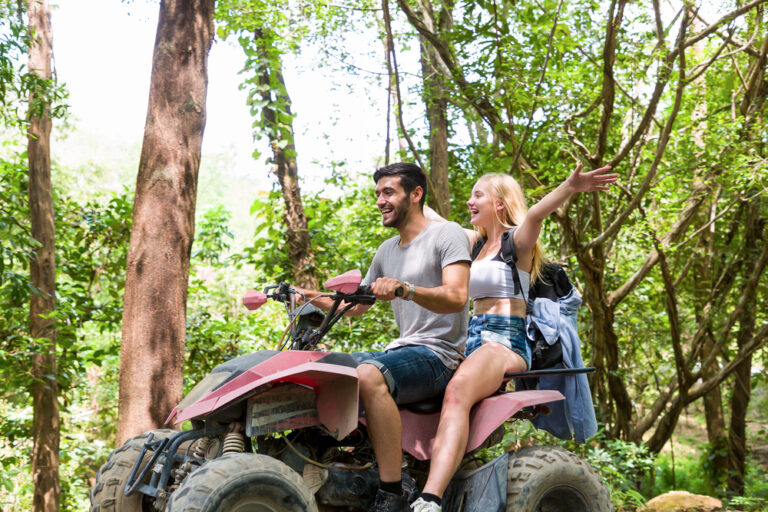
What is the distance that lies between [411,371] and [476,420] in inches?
17.4

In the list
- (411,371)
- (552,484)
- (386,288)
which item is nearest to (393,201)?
(386,288)

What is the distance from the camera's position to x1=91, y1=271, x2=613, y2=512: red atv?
2.85 metres

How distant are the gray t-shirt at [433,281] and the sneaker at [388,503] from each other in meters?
0.70

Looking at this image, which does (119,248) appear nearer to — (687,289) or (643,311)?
(643,311)

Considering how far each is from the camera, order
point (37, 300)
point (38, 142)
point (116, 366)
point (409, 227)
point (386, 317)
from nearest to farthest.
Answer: point (409, 227) < point (37, 300) < point (38, 142) < point (386, 317) < point (116, 366)

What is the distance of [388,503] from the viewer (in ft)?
10.5

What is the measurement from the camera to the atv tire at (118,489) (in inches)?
130

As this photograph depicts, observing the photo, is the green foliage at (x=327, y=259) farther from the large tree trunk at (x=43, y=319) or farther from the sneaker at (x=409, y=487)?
the sneaker at (x=409, y=487)

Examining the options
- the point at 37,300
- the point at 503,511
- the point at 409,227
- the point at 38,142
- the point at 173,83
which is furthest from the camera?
the point at 38,142

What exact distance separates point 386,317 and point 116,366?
6.57m

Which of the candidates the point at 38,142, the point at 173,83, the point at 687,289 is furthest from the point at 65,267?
the point at 687,289

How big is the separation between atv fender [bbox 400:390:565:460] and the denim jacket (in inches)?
12.5

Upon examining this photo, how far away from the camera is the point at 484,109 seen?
315 inches

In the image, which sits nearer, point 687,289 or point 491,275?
point 491,275
